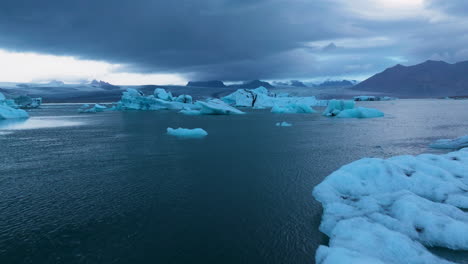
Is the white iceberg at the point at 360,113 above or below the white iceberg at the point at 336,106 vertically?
below

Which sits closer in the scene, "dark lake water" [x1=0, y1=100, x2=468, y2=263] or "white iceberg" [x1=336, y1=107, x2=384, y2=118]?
"dark lake water" [x1=0, y1=100, x2=468, y2=263]

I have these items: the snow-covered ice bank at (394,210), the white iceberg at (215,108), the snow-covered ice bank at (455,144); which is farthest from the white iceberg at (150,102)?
the snow-covered ice bank at (394,210)

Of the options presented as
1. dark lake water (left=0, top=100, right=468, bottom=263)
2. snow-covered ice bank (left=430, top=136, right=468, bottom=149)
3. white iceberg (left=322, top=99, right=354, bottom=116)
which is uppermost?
white iceberg (left=322, top=99, right=354, bottom=116)

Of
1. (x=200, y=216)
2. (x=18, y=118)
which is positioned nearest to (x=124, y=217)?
(x=200, y=216)

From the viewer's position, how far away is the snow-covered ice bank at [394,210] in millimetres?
4770

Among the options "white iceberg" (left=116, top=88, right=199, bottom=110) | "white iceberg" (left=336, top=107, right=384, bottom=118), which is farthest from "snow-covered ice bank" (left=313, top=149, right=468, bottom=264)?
"white iceberg" (left=116, top=88, right=199, bottom=110)

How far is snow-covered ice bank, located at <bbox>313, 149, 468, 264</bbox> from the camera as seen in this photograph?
188 inches

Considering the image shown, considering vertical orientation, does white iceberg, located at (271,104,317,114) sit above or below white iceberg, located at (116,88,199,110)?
below

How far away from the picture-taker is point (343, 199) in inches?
274

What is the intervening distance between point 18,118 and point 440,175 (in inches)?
1897

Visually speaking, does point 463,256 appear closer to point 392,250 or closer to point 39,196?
point 392,250

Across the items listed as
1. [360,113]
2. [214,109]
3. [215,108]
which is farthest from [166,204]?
[214,109]

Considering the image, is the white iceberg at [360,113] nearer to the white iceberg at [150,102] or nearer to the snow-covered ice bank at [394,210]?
the snow-covered ice bank at [394,210]

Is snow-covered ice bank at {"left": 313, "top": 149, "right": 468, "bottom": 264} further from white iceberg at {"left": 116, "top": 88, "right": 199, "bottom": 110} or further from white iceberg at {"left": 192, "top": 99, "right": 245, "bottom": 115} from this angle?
white iceberg at {"left": 116, "top": 88, "right": 199, "bottom": 110}
